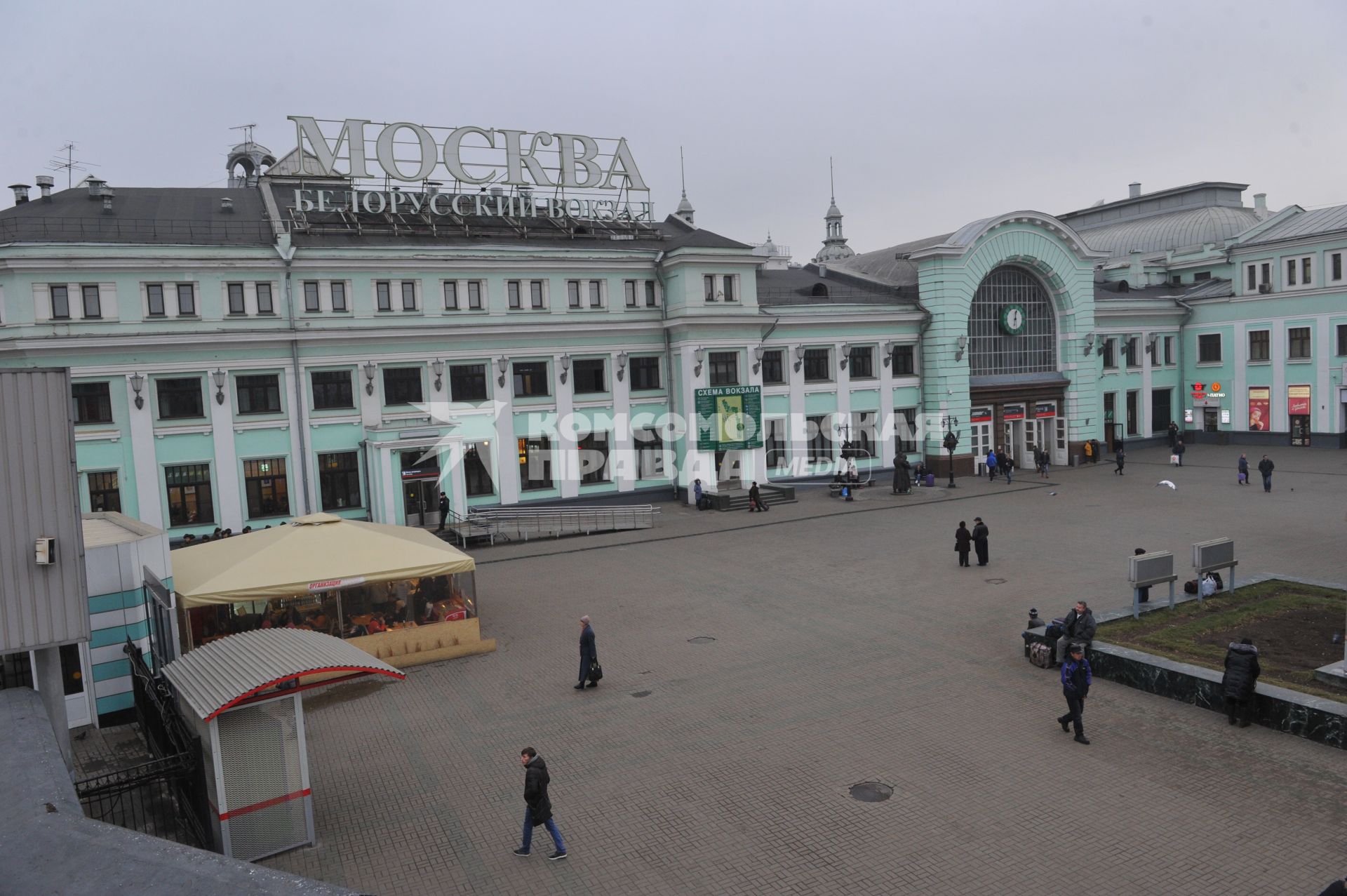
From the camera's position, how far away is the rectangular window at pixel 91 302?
2741cm

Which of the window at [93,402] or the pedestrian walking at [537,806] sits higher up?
the window at [93,402]

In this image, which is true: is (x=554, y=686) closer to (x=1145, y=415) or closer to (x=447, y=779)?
(x=447, y=779)

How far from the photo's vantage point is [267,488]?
30.1m

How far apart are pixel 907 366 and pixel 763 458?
30.7ft

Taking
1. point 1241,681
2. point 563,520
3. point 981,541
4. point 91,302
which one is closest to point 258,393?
point 91,302

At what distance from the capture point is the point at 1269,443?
48.1 m

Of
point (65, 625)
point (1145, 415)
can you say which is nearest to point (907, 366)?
point (1145, 415)

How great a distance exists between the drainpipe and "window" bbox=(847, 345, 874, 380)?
22990mm

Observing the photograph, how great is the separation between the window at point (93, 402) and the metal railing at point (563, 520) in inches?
462

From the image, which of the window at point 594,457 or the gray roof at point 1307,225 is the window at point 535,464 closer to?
the window at point 594,457

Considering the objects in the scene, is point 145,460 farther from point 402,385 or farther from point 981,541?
point 981,541

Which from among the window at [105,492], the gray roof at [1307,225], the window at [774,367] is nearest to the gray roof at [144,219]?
the window at [105,492]

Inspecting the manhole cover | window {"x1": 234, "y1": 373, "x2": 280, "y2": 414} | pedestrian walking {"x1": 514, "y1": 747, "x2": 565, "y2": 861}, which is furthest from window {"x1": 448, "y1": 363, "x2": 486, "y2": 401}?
the manhole cover

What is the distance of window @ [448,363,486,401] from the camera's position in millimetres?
32625
